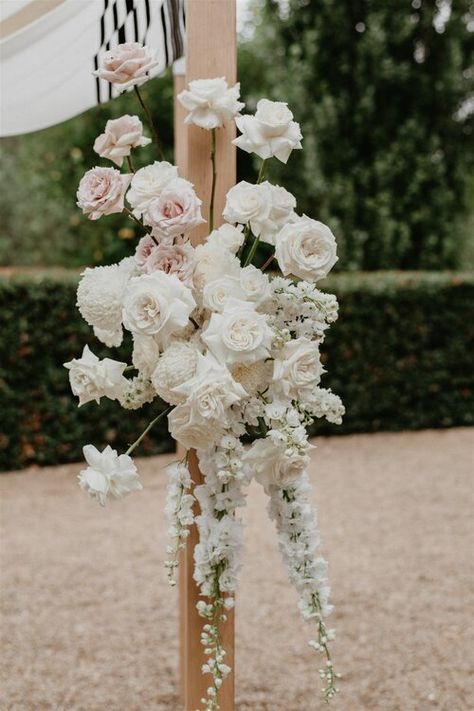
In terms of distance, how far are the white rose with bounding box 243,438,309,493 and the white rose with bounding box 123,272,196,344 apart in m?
0.29

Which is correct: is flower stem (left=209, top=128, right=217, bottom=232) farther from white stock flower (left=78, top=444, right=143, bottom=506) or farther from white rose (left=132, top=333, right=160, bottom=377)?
white stock flower (left=78, top=444, right=143, bottom=506)

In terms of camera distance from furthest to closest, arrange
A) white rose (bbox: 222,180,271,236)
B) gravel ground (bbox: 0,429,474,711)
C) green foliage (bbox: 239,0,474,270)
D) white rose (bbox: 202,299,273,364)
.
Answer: green foliage (bbox: 239,0,474,270)
gravel ground (bbox: 0,429,474,711)
white rose (bbox: 222,180,271,236)
white rose (bbox: 202,299,273,364)

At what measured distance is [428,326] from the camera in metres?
7.87

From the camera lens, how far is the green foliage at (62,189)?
10.9 m

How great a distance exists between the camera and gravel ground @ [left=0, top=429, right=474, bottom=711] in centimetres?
299

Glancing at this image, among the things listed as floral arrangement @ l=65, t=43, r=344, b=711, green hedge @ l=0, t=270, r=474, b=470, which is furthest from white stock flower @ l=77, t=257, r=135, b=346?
green hedge @ l=0, t=270, r=474, b=470

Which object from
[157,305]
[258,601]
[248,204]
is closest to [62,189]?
[258,601]

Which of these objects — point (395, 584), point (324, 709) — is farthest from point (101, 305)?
point (395, 584)

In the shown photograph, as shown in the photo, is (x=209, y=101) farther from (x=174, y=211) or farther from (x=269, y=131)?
(x=174, y=211)

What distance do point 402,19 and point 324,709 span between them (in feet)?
26.0

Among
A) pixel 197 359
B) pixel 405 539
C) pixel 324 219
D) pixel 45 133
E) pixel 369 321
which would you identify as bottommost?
pixel 197 359

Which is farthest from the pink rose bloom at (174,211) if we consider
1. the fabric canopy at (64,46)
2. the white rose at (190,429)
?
the fabric canopy at (64,46)

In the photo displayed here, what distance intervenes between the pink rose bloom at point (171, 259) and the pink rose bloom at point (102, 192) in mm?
122

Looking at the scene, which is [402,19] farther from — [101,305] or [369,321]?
[101,305]
